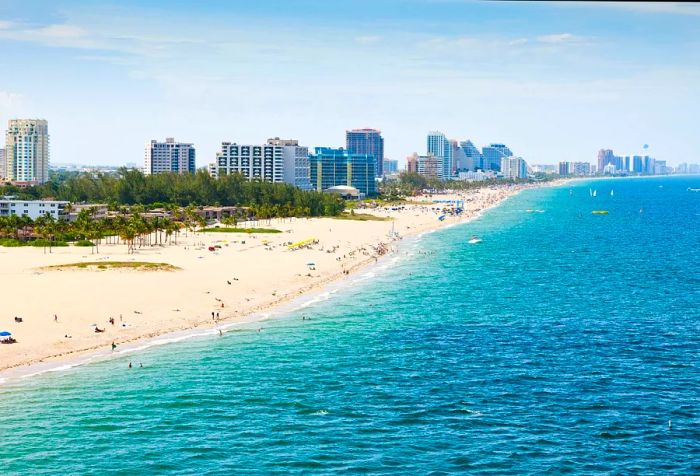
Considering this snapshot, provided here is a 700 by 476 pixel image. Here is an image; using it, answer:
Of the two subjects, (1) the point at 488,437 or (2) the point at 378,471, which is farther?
(1) the point at 488,437

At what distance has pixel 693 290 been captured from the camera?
98.9 m

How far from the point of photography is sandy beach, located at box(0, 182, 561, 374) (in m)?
68.0

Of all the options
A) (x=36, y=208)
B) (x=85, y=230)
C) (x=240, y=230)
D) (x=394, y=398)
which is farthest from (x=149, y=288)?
(x=36, y=208)

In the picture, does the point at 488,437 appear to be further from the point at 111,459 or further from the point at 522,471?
the point at 111,459

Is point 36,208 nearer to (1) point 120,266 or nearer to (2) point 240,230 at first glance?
(2) point 240,230

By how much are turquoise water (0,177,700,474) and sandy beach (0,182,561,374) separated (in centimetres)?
668

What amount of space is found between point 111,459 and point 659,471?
91.8ft

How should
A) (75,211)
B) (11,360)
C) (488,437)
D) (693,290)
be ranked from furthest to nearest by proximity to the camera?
(75,211) → (693,290) → (11,360) → (488,437)

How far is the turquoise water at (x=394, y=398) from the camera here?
4200 cm

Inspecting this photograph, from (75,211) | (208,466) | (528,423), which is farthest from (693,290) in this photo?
(75,211)

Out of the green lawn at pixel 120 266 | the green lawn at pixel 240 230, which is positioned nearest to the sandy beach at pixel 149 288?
the green lawn at pixel 120 266

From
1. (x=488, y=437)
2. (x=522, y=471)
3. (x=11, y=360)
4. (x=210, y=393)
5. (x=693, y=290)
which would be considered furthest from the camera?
(x=693, y=290)

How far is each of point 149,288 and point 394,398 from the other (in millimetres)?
47949

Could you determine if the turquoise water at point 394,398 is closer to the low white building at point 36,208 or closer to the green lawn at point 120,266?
the green lawn at point 120,266
